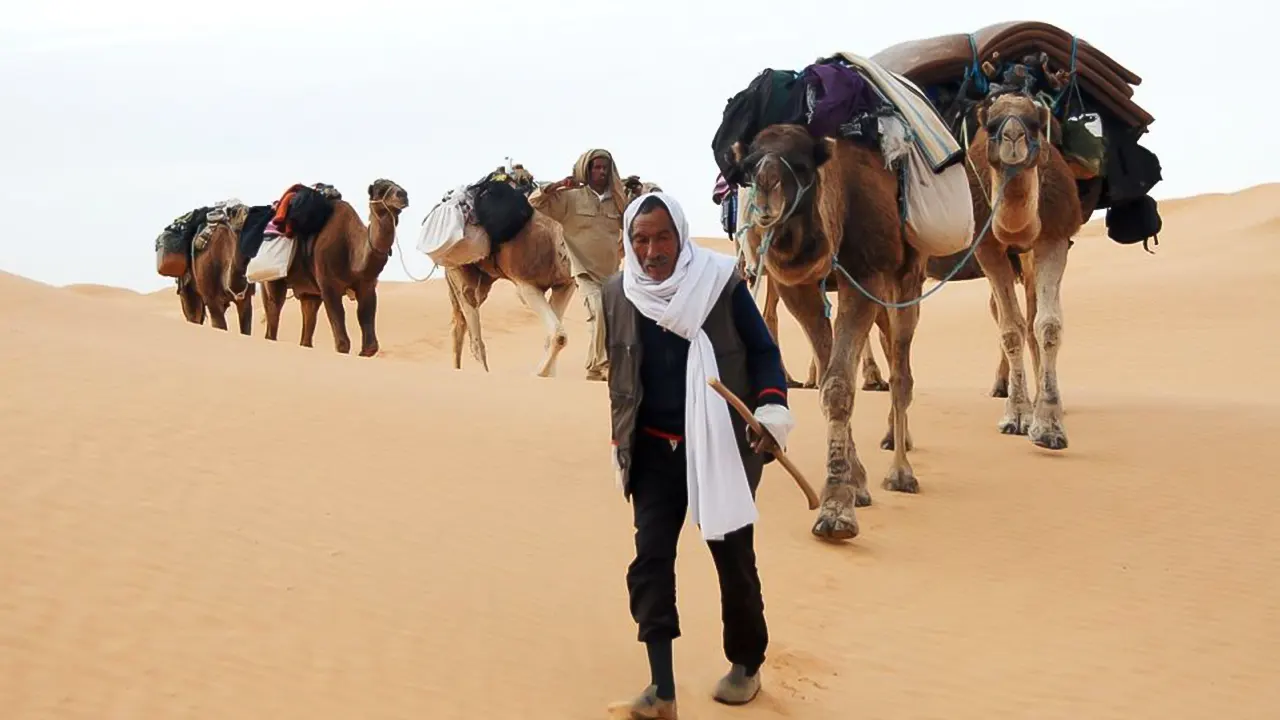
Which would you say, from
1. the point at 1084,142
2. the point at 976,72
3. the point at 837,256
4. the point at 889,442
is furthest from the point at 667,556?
the point at 1084,142

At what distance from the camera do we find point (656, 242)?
536 cm

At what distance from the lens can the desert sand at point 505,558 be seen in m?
5.71

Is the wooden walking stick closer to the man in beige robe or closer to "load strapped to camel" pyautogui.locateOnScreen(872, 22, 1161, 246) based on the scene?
"load strapped to camel" pyautogui.locateOnScreen(872, 22, 1161, 246)

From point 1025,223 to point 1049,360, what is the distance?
1.09 meters

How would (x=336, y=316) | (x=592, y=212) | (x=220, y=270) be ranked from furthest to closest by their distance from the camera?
(x=220, y=270) → (x=336, y=316) → (x=592, y=212)

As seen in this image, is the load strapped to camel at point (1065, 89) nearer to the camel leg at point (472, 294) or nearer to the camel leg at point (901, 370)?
the camel leg at point (901, 370)

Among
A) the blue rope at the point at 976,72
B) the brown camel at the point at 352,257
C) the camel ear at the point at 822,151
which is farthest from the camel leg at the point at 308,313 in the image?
the camel ear at the point at 822,151

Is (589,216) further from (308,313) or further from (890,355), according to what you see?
(890,355)

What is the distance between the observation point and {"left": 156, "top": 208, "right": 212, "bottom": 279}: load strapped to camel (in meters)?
23.2

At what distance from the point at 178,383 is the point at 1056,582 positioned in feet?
18.0

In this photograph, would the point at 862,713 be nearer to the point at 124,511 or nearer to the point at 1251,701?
the point at 1251,701

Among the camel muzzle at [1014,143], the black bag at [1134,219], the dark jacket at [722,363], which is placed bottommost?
the dark jacket at [722,363]

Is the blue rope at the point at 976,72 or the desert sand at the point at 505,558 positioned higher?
the blue rope at the point at 976,72

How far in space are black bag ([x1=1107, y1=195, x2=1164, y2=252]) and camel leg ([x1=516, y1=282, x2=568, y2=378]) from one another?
5810mm
